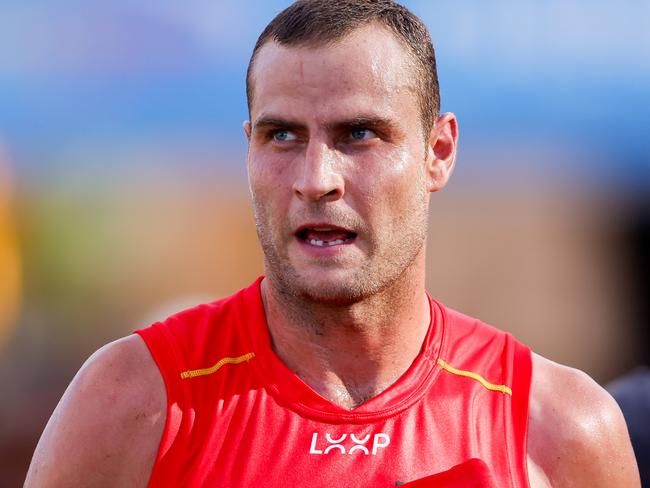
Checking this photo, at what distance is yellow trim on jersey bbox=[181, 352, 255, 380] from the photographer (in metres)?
2.23

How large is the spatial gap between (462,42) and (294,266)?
3.67m

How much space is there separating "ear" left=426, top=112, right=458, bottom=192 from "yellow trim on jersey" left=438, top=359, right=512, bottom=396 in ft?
1.50

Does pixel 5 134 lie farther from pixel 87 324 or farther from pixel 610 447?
pixel 610 447

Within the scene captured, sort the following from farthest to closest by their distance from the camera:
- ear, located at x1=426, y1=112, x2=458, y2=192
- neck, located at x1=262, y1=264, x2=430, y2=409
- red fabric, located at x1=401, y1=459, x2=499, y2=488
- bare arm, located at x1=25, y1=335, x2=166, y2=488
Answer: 1. ear, located at x1=426, y1=112, x2=458, y2=192
2. neck, located at x1=262, y1=264, x2=430, y2=409
3. bare arm, located at x1=25, y1=335, x2=166, y2=488
4. red fabric, located at x1=401, y1=459, x2=499, y2=488

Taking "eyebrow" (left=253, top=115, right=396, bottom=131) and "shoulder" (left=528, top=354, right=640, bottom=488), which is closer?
"eyebrow" (left=253, top=115, right=396, bottom=131)

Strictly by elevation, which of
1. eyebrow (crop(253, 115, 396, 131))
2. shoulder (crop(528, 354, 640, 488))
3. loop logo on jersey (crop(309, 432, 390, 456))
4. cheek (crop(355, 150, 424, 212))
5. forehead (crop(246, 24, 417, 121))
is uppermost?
forehead (crop(246, 24, 417, 121))

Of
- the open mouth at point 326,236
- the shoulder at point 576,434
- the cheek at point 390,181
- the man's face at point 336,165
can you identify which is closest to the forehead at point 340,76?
the man's face at point 336,165

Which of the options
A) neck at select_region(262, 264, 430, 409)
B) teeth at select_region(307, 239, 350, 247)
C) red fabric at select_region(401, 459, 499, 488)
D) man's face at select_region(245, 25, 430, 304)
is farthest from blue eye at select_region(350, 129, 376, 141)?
red fabric at select_region(401, 459, 499, 488)

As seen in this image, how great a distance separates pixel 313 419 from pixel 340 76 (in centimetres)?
81

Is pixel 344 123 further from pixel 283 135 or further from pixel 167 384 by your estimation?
pixel 167 384

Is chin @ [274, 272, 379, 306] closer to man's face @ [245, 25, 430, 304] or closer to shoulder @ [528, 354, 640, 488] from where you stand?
man's face @ [245, 25, 430, 304]

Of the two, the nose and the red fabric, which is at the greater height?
the nose

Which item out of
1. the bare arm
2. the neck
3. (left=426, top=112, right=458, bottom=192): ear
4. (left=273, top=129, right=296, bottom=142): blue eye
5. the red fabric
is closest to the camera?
the red fabric

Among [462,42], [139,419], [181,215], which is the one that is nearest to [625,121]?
[462,42]
